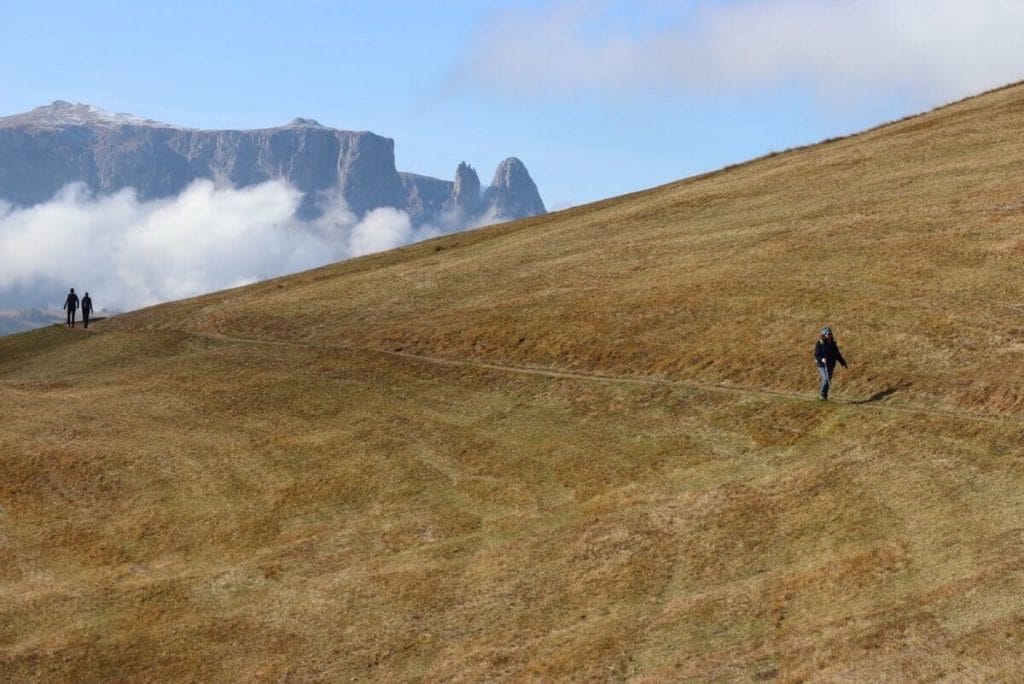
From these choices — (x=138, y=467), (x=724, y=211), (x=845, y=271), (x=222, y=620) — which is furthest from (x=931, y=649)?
(x=724, y=211)

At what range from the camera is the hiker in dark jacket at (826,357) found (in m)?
44.0

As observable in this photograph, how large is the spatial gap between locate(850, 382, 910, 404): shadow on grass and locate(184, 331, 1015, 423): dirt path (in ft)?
0.28

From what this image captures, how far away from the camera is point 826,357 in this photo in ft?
144

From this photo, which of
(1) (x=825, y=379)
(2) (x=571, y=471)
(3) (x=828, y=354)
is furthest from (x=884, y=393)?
(2) (x=571, y=471)

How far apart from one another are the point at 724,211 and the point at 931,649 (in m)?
59.4

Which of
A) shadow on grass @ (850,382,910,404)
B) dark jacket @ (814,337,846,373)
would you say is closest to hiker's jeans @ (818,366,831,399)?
dark jacket @ (814,337,846,373)

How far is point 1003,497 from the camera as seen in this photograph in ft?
108

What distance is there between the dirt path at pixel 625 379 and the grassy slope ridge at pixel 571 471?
0.85 feet

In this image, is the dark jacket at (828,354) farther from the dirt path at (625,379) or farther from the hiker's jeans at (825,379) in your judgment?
the dirt path at (625,379)

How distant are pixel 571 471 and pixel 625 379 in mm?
10480

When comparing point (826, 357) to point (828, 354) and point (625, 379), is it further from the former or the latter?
point (625, 379)

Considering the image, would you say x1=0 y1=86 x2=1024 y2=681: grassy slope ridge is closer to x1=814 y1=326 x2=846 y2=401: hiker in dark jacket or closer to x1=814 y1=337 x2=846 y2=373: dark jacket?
x1=814 y1=326 x2=846 y2=401: hiker in dark jacket

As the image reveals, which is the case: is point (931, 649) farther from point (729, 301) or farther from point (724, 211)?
point (724, 211)

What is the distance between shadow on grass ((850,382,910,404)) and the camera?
4350 cm
